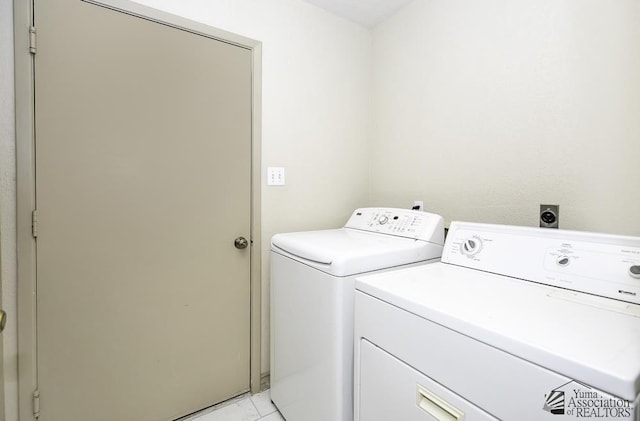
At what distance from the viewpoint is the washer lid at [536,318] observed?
533 mm

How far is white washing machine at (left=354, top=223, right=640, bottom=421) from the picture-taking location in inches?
21.6

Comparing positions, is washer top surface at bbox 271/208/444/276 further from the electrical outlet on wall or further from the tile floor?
the tile floor

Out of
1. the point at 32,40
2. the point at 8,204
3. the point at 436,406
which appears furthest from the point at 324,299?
the point at 32,40

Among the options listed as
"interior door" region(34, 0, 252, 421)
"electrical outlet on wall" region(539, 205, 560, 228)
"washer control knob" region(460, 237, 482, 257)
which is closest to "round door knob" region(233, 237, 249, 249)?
"interior door" region(34, 0, 252, 421)

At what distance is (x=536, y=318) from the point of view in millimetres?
722

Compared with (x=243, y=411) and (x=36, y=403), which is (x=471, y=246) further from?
(x=36, y=403)

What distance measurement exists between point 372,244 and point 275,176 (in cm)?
78

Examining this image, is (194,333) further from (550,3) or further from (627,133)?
(550,3)

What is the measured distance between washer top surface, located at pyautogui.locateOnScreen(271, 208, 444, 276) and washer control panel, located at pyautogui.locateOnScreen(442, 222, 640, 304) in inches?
5.6

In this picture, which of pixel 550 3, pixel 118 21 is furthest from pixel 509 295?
pixel 118 21

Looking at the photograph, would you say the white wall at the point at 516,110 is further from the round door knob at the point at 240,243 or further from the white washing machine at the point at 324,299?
the round door knob at the point at 240,243

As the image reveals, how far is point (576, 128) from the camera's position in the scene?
1.21 meters

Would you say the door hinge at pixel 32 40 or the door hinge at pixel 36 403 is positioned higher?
the door hinge at pixel 32 40

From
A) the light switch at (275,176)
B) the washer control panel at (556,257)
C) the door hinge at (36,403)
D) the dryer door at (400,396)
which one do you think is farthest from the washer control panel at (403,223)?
the door hinge at (36,403)
